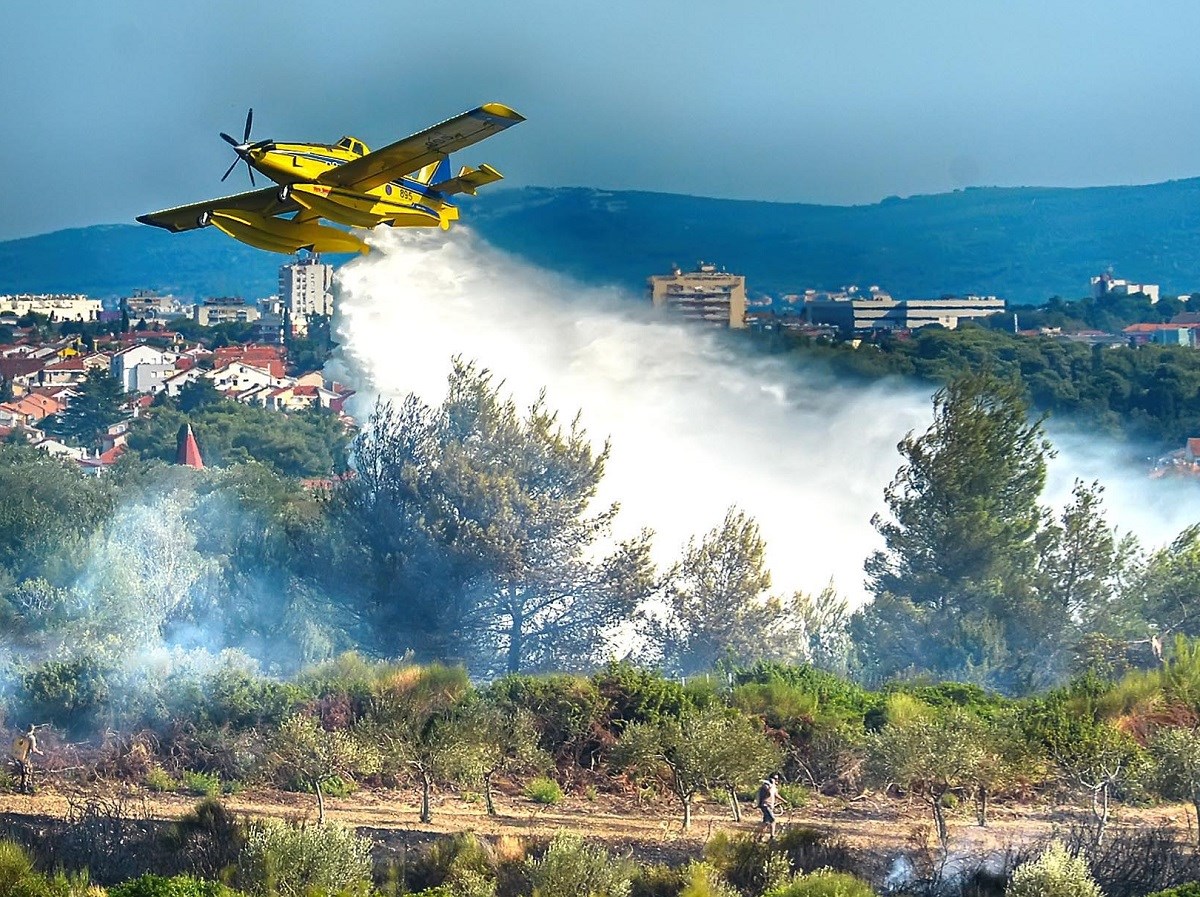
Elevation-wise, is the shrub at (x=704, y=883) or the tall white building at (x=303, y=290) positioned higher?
the tall white building at (x=303, y=290)

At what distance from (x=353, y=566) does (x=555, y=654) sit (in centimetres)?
471

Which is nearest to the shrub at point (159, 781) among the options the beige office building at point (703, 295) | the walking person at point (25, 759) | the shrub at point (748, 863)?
the walking person at point (25, 759)

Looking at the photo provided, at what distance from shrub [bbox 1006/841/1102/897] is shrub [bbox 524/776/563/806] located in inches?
336

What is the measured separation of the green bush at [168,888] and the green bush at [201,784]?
21.9ft

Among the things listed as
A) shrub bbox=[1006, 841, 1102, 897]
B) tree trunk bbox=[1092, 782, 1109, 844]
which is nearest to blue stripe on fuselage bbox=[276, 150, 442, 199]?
tree trunk bbox=[1092, 782, 1109, 844]

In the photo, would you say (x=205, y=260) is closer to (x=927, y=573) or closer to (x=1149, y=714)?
(x=927, y=573)

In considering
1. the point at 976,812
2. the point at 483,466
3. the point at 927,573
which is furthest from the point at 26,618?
the point at 976,812

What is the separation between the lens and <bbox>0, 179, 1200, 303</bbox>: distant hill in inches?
2127

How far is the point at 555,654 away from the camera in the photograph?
38375mm

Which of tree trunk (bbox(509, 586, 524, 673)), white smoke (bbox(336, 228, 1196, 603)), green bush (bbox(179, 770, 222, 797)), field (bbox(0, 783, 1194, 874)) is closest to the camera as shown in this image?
field (bbox(0, 783, 1194, 874))

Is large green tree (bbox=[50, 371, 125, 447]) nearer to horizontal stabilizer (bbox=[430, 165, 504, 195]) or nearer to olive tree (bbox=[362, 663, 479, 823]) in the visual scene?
olive tree (bbox=[362, 663, 479, 823])

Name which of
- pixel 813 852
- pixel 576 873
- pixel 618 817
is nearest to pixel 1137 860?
pixel 813 852

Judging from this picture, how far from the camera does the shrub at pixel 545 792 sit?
28.5 metres

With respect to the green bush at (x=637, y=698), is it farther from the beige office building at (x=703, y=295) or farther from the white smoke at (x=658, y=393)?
the beige office building at (x=703, y=295)
